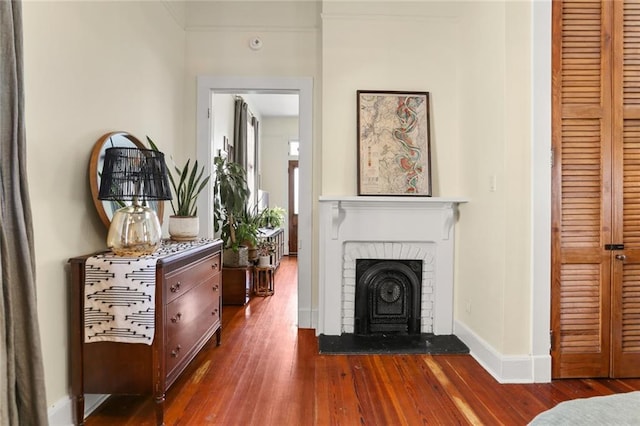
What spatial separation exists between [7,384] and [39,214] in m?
0.72

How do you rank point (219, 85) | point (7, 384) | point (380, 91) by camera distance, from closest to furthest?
point (7, 384)
point (380, 91)
point (219, 85)

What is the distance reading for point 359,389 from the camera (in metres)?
2.20

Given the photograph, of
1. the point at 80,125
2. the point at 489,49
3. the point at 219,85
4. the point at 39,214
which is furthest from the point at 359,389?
the point at 219,85

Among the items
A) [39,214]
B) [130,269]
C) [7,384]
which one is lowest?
[7,384]

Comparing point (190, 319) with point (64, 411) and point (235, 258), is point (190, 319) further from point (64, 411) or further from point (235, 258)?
point (235, 258)

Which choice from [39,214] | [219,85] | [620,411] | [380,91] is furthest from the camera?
[219,85]

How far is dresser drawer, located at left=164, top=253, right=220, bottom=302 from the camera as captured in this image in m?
1.85

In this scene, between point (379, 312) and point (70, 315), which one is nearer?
point (70, 315)

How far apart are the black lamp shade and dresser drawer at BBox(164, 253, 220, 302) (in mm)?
452

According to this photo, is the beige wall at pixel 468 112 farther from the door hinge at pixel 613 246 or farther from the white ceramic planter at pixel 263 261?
the white ceramic planter at pixel 263 261

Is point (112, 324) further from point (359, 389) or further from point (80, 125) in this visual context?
point (359, 389)

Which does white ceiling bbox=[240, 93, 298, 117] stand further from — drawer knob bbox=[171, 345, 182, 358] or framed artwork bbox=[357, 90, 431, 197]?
drawer knob bbox=[171, 345, 182, 358]

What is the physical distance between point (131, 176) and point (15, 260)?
67 centimetres

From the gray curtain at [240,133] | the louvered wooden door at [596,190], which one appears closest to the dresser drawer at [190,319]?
the louvered wooden door at [596,190]
